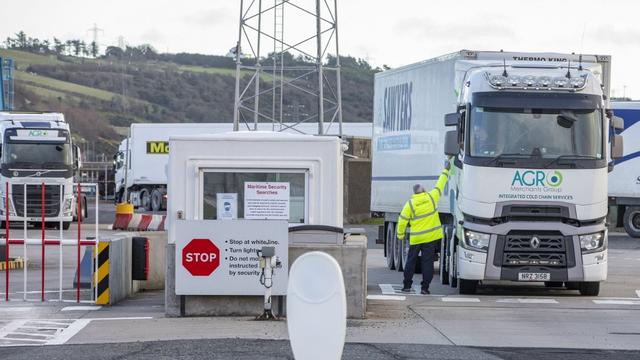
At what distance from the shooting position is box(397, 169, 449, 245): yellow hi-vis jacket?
2023 cm

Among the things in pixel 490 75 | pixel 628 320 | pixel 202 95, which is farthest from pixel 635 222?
pixel 202 95

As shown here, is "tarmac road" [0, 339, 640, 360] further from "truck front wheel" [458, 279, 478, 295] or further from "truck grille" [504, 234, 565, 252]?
"truck front wheel" [458, 279, 478, 295]

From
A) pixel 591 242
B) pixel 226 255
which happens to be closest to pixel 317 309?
pixel 226 255

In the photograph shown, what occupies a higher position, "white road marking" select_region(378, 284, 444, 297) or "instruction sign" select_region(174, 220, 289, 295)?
"instruction sign" select_region(174, 220, 289, 295)

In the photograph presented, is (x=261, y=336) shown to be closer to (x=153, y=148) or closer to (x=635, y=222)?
(x=635, y=222)

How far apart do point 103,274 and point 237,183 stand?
238cm

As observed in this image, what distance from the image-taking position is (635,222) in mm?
39625

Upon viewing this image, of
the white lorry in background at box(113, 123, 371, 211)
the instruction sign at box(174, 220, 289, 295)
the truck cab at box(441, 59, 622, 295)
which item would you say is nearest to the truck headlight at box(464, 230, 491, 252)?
the truck cab at box(441, 59, 622, 295)

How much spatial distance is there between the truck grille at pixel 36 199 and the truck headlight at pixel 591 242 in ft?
83.6

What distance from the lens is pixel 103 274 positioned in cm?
1789

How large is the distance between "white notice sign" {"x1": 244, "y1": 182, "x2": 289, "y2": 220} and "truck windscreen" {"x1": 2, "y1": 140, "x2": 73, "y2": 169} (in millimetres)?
25846

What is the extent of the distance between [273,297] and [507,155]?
4937mm

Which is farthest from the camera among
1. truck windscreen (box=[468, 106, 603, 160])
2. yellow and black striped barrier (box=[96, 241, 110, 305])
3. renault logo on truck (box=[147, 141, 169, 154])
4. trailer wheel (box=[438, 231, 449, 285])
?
renault logo on truck (box=[147, 141, 169, 154])

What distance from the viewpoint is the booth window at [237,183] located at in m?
16.9
